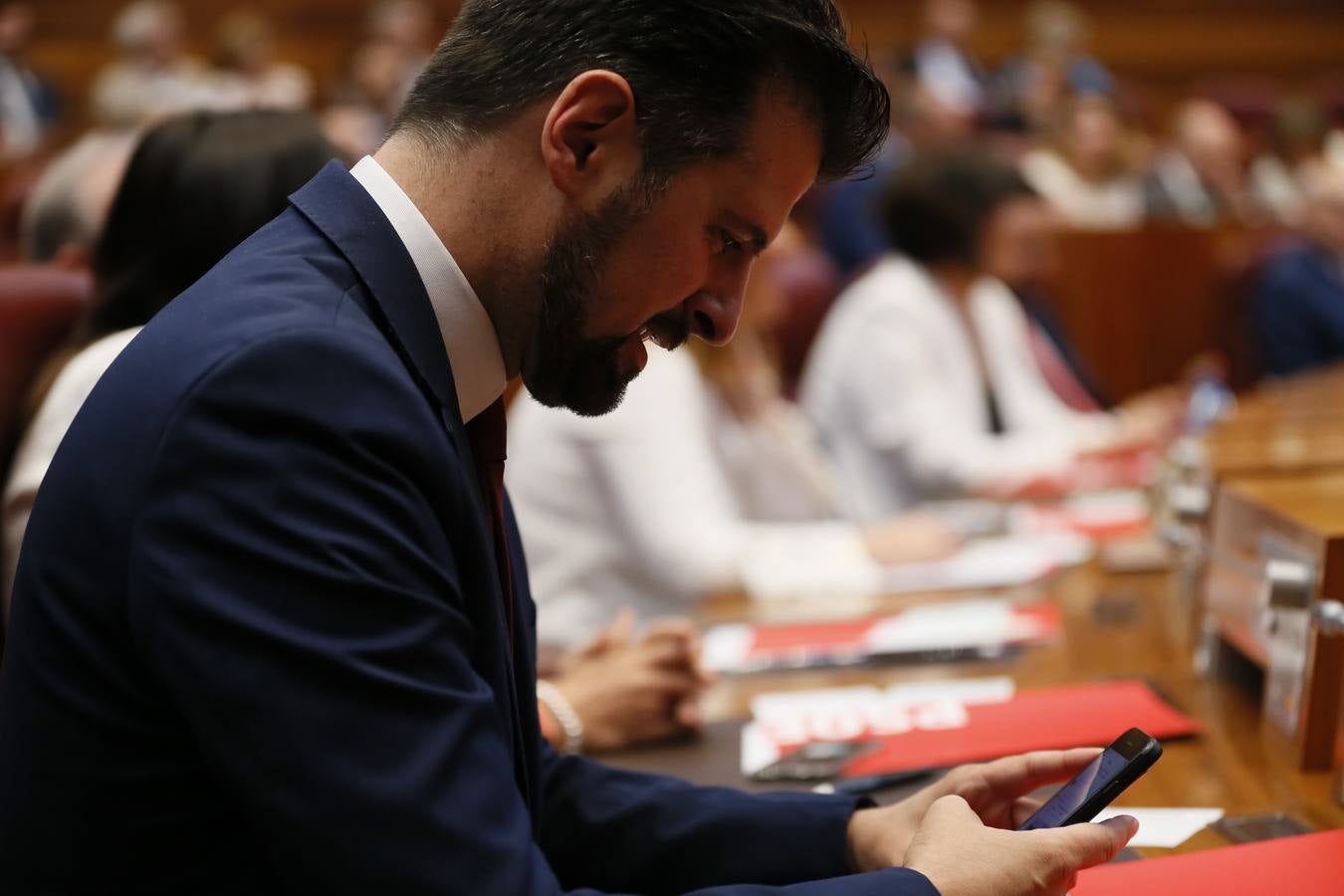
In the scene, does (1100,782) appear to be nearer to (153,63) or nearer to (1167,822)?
(1167,822)

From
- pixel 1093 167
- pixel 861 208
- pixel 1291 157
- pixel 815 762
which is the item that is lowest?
pixel 815 762

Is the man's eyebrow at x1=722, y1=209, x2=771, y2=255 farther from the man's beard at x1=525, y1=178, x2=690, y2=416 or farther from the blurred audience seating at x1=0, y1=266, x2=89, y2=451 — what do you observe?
the blurred audience seating at x1=0, y1=266, x2=89, y2=451

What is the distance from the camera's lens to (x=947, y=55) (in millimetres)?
8203

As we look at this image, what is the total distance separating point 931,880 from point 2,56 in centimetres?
768

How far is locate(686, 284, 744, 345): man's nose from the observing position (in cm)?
93

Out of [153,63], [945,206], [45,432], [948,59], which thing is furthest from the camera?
[948,59]

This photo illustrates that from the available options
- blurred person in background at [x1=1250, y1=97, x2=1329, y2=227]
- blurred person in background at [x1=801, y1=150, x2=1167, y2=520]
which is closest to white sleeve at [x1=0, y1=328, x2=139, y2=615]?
blurred person in background at [x1=801, y1=150, x2=1167, y2=520]

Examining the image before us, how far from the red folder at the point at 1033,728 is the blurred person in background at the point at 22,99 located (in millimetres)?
6497

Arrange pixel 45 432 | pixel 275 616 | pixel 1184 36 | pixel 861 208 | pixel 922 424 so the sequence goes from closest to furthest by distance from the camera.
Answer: pixel 275 616 < pixel 45 432 < pixel 922 424 < pixel 861 208 < pixel 1184 36

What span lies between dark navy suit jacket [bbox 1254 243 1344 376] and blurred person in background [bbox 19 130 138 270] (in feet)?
13.0

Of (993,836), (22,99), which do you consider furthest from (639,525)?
(22,99)

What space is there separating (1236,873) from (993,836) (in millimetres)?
270

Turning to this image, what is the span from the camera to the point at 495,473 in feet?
3.05

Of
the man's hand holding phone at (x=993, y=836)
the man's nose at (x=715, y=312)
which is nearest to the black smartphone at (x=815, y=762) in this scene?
the man's hand holding phone at (x=993, y=836)
